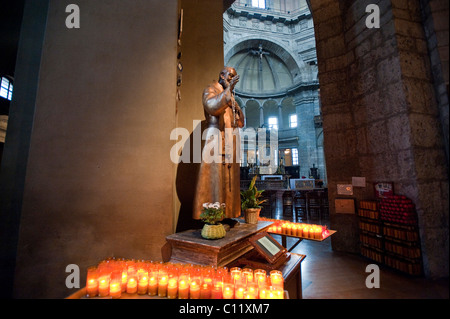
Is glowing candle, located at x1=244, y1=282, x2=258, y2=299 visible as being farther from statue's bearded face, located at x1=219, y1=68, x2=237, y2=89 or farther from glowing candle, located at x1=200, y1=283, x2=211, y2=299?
statue's bearded face, located at x1=219, y1=68, x2=237, y2=89

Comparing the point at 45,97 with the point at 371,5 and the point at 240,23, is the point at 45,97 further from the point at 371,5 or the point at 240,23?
the point at 240,23

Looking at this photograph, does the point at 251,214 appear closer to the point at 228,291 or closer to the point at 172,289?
the point at 228,291

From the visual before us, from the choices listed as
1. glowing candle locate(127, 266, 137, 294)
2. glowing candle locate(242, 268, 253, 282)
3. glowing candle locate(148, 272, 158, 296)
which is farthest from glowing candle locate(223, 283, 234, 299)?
glowing candle locate(127, 266, 137, 294)

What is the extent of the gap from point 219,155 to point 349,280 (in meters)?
2.66

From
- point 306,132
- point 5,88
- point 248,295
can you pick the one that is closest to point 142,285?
point 248,295

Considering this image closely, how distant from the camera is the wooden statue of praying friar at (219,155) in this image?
2.35m

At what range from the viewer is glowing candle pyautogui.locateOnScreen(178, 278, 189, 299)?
Result: 5.11 feet

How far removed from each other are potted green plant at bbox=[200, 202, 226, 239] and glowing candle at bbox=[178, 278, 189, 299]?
0.51m

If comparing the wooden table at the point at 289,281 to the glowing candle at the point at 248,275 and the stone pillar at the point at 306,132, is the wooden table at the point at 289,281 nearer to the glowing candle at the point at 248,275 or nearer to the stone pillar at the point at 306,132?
the glowing candle at the point at 248,275

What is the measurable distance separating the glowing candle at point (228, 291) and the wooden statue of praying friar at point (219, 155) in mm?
932

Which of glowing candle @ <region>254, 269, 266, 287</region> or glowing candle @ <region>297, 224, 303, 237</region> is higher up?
glowing candle @ <region>297, 224, 303, 237</region>

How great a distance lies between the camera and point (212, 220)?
2.08 metres
